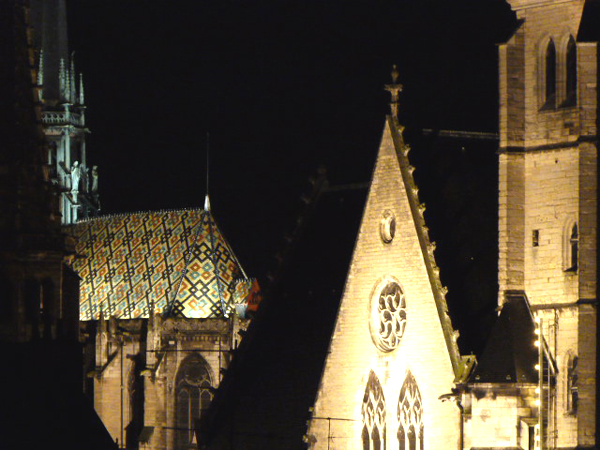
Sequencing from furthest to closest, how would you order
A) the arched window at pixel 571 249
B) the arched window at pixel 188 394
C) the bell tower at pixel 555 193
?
the arched window at pixel 188 394 → the arched window at pixel 571 249 → the bell tower at pixel 555 193

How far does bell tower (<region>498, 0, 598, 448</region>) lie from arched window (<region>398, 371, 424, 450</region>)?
6.13m

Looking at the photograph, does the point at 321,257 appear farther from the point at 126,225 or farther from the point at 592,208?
the point at 126,225

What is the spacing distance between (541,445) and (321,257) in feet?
64.5

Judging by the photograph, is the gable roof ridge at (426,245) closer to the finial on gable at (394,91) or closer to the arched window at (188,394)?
the finial on gable at (394,91)

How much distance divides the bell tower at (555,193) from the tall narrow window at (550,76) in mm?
24

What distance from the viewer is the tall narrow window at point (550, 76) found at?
62.2m

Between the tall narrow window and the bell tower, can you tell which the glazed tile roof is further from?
the tall narrow window


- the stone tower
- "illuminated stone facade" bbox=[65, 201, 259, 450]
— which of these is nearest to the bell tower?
"illuminated stone facade" bbox=[65, 201, 259, 450]

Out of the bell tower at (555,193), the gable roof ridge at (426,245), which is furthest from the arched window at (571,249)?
the gable roof ridge at (426,245)

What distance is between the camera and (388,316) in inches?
2726

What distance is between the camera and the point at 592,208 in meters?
60.4

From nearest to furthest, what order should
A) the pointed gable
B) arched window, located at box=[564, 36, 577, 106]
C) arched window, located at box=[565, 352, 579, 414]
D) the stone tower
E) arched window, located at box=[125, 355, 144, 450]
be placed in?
arched window, located at box=[565, 352, 579, 414], arched window, located at box=[564, 36, 577, 106], the pointed gable, arched window, located at box=[125, 355, 144, 450], the stone tower

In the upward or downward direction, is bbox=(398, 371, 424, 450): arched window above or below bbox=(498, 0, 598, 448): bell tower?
below

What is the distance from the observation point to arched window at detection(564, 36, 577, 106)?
202 feet
